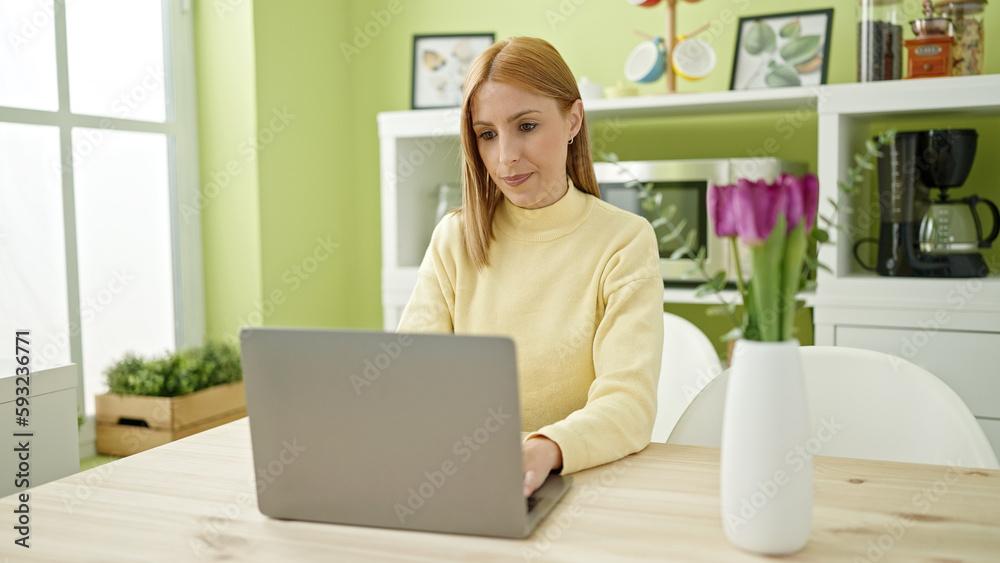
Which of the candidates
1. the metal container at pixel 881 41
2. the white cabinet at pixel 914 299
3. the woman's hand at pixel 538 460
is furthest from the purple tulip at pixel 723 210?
the metal container at pixel 881 41

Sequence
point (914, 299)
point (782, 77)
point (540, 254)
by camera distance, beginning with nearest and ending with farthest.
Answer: point (540, 254), point (914, 299), point (782, 77)

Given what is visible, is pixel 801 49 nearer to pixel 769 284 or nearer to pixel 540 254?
pixel 540 254

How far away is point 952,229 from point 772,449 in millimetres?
1570

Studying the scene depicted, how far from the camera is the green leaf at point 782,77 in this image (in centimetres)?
225

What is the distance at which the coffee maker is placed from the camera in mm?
1989

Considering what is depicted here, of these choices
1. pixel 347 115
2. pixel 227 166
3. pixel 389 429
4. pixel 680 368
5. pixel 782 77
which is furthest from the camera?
pixel 347 115

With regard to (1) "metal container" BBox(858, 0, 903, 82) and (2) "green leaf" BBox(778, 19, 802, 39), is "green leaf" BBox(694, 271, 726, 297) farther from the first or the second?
(2) "green leaf" BBox(778, 19, 802, 39)

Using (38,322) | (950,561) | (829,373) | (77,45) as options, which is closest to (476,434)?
(950,561)

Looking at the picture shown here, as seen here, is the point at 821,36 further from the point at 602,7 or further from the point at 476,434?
the point at 476,434

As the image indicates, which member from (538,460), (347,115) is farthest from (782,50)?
(538,460)

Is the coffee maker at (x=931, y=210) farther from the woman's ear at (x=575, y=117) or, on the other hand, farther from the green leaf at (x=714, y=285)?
the green leaf at (x=714, y=285)

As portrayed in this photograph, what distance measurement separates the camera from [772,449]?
707 mm

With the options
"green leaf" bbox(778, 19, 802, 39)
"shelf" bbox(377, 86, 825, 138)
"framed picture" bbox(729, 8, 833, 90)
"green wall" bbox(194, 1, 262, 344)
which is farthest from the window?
"green leaf" bbox(778, 19, 802, 39)

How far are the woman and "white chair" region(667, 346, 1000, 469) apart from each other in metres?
0.15
